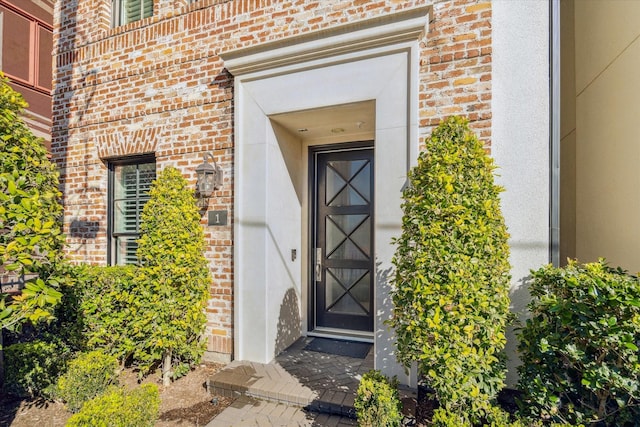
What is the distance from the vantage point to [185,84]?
4.05m

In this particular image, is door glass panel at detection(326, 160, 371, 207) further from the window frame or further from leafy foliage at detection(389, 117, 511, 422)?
the window frame

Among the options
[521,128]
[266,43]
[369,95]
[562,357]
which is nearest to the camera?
[562,357]

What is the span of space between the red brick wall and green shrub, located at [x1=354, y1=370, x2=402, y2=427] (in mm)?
1983

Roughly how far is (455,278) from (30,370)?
3975 millimetres

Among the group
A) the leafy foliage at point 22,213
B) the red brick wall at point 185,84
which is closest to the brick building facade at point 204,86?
the red brick wall at point 185,84

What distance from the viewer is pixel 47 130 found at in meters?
9.54

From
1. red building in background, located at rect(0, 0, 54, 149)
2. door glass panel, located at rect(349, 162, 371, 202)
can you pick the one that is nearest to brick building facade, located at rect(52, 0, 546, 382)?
door glass panel, located at rect(349, 162, 371, 202)

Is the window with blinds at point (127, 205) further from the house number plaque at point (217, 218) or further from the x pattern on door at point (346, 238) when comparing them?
the x pattern on door at point (346, 238)

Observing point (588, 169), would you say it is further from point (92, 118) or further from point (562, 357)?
point (92, 118)

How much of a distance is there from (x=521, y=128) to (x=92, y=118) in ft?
17.7

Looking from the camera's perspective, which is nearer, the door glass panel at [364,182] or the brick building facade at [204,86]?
the brick building facade at [204,86]

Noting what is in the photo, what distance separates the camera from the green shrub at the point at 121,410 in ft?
6.50

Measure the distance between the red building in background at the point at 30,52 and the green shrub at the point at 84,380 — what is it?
8339 mm

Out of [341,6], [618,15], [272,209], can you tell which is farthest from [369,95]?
[618,15]
